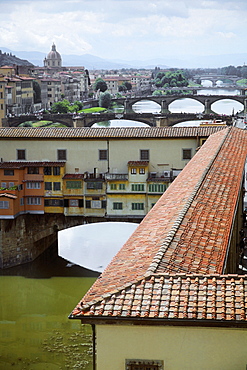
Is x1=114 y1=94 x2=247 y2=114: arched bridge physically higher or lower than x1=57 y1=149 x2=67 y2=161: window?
lower

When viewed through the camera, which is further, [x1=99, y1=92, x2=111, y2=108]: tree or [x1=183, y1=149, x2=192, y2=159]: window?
[x1=99, y1=92, x2=111, y2=108]: tree

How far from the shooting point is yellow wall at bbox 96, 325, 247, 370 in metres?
5.40

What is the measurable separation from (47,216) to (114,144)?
2.74m

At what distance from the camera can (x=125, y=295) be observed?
217 inches

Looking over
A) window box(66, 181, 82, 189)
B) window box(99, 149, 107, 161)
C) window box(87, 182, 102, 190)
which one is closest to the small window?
window box(66, 181, 82, 189)

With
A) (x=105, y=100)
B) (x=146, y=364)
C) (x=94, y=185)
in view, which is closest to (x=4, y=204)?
(x=94, y=185)

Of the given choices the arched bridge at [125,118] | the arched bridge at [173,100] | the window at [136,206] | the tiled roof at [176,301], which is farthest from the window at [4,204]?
the arched bridge at [173,100]

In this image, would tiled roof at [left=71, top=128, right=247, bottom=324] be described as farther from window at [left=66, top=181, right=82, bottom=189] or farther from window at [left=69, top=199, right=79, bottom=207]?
window at [left=69, top=199, right=79, bottom=207]

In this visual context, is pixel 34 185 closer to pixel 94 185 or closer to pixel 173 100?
pixel 94 185

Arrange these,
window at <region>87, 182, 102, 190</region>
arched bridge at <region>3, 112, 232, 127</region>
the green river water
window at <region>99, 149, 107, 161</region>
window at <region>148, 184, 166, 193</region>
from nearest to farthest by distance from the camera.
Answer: the green river water, window at <region>148, 184, 166, 193</region>, window at <region>87, 182, 102, 190</region>, window at <region>99, 149, 107, 161</region>, arched bridge at <region>3, 112, 232, 127</region>

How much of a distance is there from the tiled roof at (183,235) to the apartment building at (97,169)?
7107 millimetres

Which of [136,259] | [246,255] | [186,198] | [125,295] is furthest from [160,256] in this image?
[246,255]

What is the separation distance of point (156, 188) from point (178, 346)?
45.2 ft

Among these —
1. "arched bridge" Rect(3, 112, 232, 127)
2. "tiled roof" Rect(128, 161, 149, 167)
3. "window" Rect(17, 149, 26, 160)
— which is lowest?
"arched bridge" Rect(3, 112, 232, 127)
